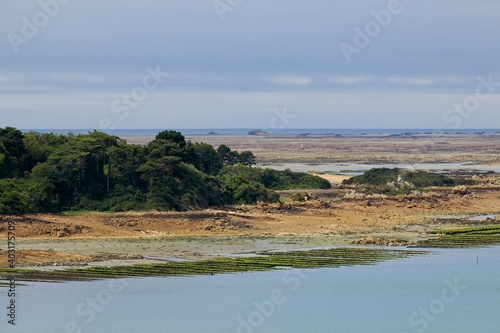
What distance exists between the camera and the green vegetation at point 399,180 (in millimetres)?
77375

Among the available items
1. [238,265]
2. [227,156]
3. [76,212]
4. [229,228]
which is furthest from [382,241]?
[227,156]

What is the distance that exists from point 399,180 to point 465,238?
94.3 feet

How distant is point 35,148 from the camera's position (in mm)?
60250

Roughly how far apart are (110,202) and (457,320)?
85.1ft

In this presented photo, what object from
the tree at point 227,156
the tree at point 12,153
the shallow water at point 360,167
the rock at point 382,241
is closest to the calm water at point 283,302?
the rock at point 382,241

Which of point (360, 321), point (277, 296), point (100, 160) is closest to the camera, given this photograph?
point (360, 321)

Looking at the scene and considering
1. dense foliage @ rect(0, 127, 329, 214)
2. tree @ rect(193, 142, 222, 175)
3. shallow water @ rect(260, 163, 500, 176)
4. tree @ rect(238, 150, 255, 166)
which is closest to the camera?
dense foliage @ rect(0, 127, 329, 214)

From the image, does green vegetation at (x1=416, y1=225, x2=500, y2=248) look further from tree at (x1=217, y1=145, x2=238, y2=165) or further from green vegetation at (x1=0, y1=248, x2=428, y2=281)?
tree at (x1=217, y1=145, x2=238, y2=165)

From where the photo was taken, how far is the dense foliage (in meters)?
53.5

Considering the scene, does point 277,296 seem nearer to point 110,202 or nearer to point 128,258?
point 128,258

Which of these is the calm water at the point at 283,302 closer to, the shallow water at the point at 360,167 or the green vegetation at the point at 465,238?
the green vegetation at the point at 465,238

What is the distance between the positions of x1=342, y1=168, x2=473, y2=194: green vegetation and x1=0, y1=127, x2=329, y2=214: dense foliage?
17100 millimetres

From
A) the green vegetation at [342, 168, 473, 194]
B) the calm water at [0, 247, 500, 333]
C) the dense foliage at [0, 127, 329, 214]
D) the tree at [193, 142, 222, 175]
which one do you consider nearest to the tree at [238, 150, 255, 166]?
the green vegetation at [342, 168, 473, 194]

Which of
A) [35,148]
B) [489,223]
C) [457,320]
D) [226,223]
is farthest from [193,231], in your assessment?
[457,320]
